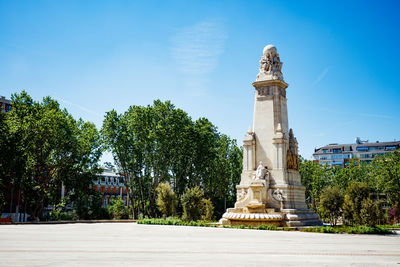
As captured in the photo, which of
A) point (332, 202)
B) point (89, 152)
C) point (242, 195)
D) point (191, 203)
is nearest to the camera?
point (332, 202)

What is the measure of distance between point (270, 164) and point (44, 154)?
25.7m

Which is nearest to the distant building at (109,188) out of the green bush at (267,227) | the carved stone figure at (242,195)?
the carved stone figure at (242,195)

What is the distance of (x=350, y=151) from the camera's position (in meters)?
102

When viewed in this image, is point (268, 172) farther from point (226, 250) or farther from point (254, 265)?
point (254, 265)

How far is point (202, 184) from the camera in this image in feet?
184

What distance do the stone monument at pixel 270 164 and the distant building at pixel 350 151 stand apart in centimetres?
7569

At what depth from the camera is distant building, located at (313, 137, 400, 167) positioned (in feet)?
324

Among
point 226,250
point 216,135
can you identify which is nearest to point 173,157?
point 216,135

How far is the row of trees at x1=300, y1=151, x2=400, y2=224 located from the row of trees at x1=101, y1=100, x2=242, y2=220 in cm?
1730

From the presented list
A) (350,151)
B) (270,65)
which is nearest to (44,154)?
(270,65)

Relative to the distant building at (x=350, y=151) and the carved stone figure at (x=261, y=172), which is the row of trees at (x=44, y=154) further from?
the distant building at (x=350, y=151)

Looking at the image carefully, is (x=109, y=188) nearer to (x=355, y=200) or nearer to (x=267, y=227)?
(x=267, y=227)

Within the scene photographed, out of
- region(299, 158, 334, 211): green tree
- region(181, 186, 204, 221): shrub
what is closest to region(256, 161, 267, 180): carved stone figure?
region(181, 186, 204, 221): shrub

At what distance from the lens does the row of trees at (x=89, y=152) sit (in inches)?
1414
